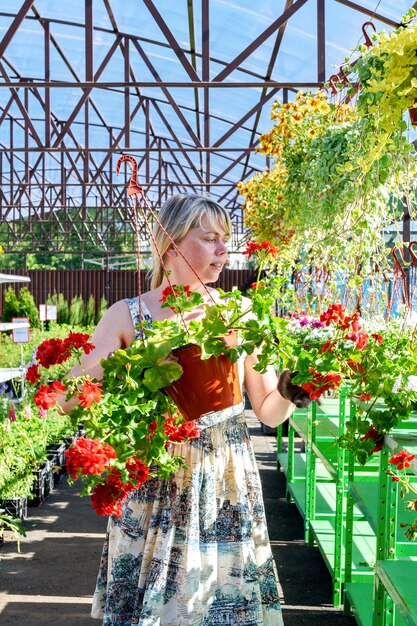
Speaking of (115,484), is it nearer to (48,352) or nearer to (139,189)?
(48,352)

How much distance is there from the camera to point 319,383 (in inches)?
64.7

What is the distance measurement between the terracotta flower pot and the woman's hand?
0.38ft

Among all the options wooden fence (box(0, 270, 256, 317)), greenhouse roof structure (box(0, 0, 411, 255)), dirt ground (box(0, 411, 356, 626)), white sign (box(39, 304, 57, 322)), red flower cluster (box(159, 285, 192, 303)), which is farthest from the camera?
wooden fence (box(0, 270, 256, 317))

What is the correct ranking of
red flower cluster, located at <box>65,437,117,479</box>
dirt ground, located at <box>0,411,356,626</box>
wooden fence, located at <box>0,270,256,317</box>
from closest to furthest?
red flower cluster, located at <box>65,437,117,479</box> → dirt ground, located at <box>0,411,356,626</box> → wooden fence, located at <box>0,270,256,317</box>

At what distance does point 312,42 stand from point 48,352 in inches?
250

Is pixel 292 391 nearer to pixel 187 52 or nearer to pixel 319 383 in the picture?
pixel 319 383

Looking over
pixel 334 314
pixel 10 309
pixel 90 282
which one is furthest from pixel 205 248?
pixel 90 282

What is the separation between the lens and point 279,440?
18.9 feet

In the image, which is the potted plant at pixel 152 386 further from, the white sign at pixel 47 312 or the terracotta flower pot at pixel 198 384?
the white sign at pixel 47 312


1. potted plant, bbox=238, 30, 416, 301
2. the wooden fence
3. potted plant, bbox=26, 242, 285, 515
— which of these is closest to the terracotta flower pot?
potted plant, bbox=26, 242, 285, 515

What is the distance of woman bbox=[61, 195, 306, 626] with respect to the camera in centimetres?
175

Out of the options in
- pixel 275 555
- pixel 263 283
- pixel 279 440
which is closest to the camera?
pixel 263 283

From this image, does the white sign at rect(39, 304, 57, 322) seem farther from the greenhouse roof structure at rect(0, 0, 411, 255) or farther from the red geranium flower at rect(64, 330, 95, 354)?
the red geranium flower at rect(64, 330, 95, 354)

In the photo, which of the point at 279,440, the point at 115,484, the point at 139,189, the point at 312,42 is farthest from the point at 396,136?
the point at 312,42
